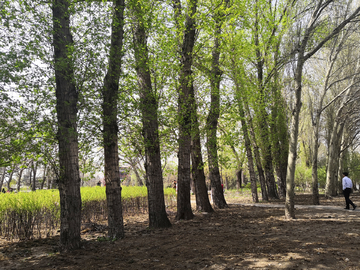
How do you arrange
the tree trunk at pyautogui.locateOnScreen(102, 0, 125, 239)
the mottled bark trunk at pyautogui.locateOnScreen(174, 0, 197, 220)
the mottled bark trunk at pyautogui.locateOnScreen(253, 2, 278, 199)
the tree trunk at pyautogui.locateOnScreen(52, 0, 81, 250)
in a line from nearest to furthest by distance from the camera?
1. the tree trunk at pyautogui.locateOnScreen(52, 0, 81, 250)
2. the tree trunk at pyautogui.locateOnScreen(102, 0, 125, 239)
3. the mottled bark trunk at pyautogui.locateOnScreen(174, 0, 197, 220)
4. the mottled bark trunk at pyautogui.locateOnScreen(253, 2, 278, 199)

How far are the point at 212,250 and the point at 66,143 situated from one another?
3884 mm

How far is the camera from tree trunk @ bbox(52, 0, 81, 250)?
18.5 ft

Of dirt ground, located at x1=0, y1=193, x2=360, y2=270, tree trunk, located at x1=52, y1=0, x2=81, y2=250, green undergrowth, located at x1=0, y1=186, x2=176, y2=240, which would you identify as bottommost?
dirt ground, located at x1=0, y1=193, x2=360, y2=270

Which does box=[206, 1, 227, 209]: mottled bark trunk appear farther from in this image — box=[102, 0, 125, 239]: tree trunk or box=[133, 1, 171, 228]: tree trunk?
box=[102, 0, 125, 239]: tree trunk

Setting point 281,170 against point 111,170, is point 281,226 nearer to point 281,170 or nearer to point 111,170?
point 111,170

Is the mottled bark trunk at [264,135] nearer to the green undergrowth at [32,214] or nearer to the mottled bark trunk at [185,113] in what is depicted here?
the mottled bark trunk at [185,113]

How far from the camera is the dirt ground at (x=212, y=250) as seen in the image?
4.30m

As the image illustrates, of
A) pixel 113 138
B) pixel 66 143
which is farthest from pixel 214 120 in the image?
pixel 66 143

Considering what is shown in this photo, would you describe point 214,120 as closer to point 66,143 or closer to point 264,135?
point 66,143

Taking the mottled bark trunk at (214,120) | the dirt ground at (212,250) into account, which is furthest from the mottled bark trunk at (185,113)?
the dirt ground at (212,250)

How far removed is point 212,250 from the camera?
17.1 feet

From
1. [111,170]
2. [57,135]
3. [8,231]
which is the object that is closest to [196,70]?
[111,170]

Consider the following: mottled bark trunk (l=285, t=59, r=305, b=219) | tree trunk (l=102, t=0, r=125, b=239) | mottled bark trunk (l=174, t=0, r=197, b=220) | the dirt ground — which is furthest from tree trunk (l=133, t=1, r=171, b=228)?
mottled bark trunk (l=285, t=59, r=305, b=219)

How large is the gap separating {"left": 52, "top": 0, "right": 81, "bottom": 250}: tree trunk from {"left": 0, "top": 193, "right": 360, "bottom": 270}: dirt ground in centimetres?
52
